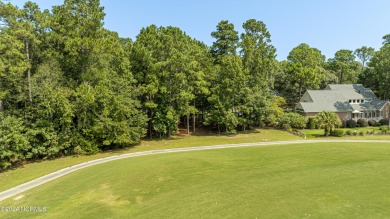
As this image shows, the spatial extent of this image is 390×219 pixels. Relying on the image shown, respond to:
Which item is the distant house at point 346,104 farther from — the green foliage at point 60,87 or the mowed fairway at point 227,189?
the green foliage at point 60,87

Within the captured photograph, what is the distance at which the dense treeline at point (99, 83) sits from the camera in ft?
79.0

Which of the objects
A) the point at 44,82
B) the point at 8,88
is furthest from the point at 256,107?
the point at 8,88

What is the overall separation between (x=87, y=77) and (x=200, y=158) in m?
16.9

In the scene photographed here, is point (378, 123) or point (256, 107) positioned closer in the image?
point (256, 107)

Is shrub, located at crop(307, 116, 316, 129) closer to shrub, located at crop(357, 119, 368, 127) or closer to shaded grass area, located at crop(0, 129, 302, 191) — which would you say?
shaded grass area, located at crop(0, 129, 302, 191)

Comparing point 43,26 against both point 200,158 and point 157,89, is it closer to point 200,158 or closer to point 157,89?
point 157,89

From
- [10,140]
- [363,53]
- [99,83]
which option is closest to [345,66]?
[363,53]

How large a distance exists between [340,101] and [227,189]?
43306mm

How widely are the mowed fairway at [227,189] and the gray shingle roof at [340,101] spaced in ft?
83.3

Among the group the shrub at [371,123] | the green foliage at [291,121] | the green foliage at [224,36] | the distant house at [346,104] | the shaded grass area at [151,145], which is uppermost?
the green foliage at [224,36]

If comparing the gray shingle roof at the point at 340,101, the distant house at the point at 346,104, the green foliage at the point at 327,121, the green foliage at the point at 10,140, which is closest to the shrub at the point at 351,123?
the distant house at the point at 346,104

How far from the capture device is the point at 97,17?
27.3 m

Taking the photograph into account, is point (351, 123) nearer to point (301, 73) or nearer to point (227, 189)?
point (301, 73)

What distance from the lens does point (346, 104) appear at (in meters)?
46.0
